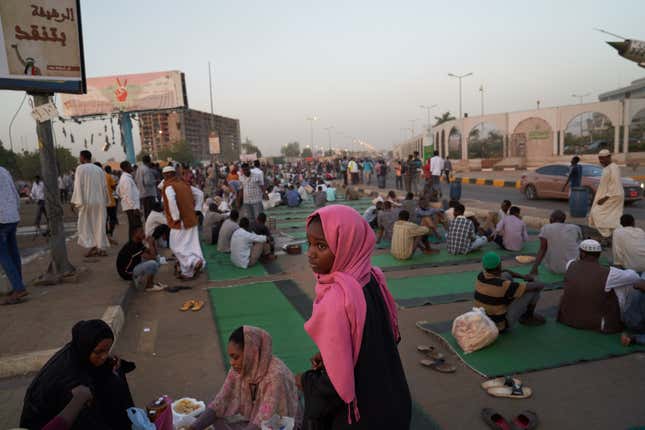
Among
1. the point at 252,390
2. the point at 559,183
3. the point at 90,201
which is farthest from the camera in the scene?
the point at 559,183

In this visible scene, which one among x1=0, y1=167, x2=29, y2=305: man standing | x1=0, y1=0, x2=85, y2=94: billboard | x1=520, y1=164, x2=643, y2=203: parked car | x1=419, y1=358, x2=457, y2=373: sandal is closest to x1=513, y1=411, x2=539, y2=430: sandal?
x1=419, y1=358, x2=457, y2=373: sandal

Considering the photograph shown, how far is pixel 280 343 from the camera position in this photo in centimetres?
453

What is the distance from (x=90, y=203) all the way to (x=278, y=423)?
235 inches

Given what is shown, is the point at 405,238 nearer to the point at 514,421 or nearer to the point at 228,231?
the point at 228,231

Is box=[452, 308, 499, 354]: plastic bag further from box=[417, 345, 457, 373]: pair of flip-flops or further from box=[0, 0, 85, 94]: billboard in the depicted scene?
box=[0, 0, 85, 94]: billboard

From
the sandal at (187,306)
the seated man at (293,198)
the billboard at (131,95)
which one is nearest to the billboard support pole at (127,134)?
the billboard at (131,95)

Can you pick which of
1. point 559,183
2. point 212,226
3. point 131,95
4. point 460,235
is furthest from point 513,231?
point 131,95

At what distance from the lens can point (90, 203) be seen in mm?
7230

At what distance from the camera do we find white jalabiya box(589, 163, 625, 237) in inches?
286

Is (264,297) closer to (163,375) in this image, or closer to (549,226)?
(163,375)

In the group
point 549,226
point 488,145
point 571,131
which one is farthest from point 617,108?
point 549,226

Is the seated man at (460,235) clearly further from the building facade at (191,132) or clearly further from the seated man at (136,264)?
the building facade at (191,132)

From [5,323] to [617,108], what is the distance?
113ft

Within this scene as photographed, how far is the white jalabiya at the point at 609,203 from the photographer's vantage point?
7.27 meters
